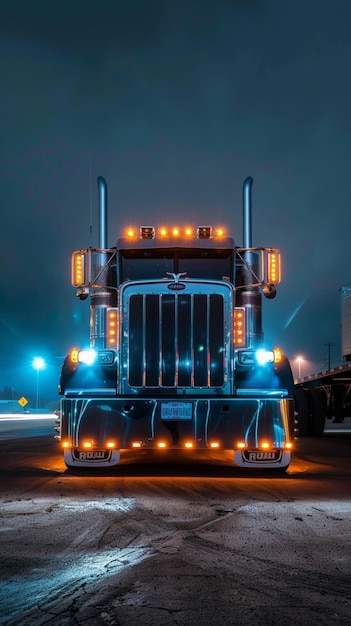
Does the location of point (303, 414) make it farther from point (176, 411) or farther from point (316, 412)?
point (176, 411)

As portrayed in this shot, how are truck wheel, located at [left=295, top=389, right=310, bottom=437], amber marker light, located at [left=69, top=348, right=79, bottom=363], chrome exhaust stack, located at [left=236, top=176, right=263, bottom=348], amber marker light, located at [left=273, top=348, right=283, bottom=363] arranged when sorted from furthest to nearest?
1. truck wheel, located at [left=295, top=389, right=310, bottom=437]
2. chrome exhaust stack, located at [left=236, top=176, right=263, bottom=348]
3. amber marker light, located at [left=69, top=348, right=79, bottom=363]
4. amber marker light, located at [left=273, top=348, right=283, bottom=363]

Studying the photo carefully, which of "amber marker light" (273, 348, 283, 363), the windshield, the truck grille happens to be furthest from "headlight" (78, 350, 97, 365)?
"amber marker light" (273, 348, 283, 363)

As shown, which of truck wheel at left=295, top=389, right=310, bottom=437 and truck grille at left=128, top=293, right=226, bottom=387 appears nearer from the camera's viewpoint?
truck grille at left=128, top=293, right=226, bottom=387

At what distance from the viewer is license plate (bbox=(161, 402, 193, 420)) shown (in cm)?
1014

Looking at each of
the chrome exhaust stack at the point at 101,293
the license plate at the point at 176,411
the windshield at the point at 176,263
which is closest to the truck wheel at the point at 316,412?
the windshield at the point at 176,263

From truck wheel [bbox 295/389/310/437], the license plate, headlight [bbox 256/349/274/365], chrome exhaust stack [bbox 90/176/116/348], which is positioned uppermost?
chrome exhaust stack [bbox 90/176/116/348]

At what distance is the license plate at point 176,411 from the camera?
10.1 m

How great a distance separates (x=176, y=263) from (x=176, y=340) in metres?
1.63

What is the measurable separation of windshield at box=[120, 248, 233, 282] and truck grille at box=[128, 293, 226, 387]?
3.15ft

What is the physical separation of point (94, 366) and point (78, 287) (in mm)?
1446

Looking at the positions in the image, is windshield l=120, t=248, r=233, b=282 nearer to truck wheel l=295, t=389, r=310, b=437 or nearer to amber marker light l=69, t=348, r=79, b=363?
amber marker light l=69, t=348, r=79, b=363

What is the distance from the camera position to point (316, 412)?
23.5 metres

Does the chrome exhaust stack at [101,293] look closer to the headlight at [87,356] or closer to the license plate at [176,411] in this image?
the headlight at [87,356]

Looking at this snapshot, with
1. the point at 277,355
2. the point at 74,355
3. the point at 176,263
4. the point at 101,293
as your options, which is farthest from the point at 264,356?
the point at 101,293
